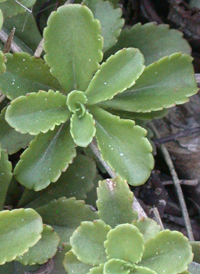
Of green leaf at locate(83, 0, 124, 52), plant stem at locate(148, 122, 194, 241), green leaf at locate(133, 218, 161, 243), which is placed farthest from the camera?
plant stem at locate(148, 122, 194, 241)

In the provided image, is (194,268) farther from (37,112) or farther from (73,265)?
(37,112)

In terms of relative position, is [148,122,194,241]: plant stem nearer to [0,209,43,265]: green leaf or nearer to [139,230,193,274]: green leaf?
[139,230,193,274]: green leaf

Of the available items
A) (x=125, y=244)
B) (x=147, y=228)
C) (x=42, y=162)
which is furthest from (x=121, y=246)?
(x=42, y=162)

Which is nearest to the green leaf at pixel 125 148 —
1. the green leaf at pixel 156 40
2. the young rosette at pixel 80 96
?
the young rosette at pixel 80 96

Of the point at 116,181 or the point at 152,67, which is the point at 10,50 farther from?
the point at 116,181

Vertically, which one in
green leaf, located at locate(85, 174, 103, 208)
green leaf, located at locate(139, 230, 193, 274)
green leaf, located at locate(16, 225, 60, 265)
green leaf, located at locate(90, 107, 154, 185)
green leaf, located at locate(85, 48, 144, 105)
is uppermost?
green leaf, located at locate(85, 48, 144, 105)

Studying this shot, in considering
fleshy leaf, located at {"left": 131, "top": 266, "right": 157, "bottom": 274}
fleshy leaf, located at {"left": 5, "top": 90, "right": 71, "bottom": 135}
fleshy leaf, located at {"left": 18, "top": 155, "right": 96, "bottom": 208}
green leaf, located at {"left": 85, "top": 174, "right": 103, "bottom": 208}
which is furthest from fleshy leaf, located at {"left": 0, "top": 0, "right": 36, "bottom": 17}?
fleshy leaf, located at {"left": 131, "top": 266, "right": 157, "bottom": 274}

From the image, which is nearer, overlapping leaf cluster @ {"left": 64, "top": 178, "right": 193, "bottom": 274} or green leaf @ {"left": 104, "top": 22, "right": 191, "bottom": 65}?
overlapping leaf cluster @ {"left": 64, "top": 178, "right": 193, "bottom": 274}
